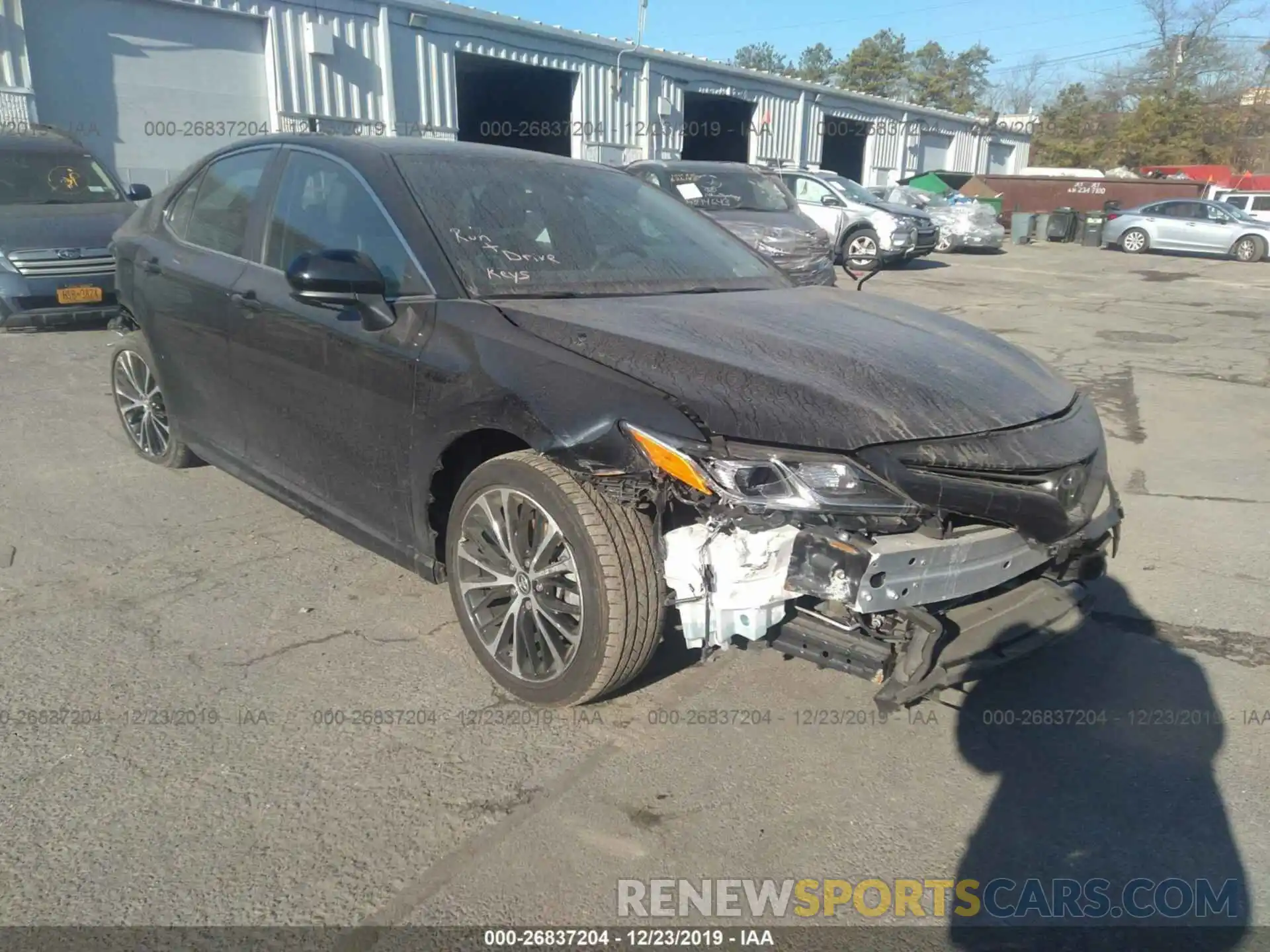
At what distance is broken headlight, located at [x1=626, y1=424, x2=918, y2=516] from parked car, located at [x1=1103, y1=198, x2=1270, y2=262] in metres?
25.6

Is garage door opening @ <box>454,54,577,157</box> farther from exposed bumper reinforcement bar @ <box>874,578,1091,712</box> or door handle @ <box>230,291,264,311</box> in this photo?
exposed bumper reinforcement bar @ <box>874,578,1091,712</box>

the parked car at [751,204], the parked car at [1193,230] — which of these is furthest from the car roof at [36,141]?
the parked car at [1193,230]

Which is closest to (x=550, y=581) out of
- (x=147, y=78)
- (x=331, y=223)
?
(x=331, y=223)

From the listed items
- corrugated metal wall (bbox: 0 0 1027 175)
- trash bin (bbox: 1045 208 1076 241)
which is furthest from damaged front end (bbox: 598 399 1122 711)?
trash bin (bbox: 1045 208 1076 241)

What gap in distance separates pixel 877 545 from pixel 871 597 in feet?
0.43

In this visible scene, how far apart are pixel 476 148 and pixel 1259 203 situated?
1189 inches

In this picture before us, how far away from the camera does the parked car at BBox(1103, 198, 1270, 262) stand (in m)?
23.5

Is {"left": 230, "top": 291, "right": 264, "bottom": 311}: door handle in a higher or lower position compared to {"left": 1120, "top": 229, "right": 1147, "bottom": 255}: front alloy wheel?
higher

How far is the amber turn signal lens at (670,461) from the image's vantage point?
2520mm

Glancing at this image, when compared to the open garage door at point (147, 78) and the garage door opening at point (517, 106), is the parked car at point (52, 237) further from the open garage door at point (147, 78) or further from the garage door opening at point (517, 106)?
the garage door opening at point (517, 106)

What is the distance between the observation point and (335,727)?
3.01m

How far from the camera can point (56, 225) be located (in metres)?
9.08

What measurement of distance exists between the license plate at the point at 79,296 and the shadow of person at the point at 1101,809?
862 centimetres

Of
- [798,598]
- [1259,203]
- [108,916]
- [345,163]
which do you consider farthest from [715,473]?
[1259,203]
